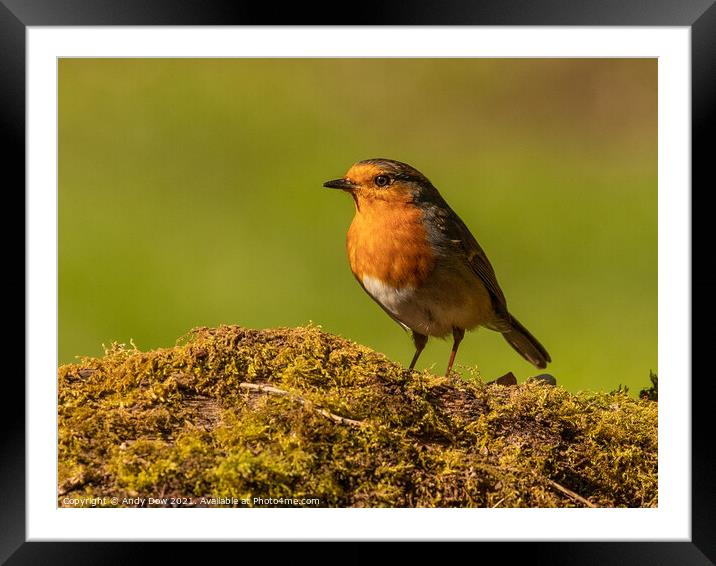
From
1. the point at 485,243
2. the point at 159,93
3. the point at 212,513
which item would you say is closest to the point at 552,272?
the point at 485,243

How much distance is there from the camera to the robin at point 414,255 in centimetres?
437

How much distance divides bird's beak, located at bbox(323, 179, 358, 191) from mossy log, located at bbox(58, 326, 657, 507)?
1489 millimetres

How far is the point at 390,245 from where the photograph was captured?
439cm

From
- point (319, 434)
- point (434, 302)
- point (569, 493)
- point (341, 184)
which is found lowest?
point (569, 493)

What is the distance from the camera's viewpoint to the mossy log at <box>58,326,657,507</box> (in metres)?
2.64

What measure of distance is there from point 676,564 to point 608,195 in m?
2.94

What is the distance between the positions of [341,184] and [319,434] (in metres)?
2.15

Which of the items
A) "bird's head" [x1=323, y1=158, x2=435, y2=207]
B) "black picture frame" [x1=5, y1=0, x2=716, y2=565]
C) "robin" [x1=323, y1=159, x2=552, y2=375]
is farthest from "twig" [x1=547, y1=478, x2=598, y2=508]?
"bird's head" [x1=323, y1=158, x2=435, y2=207]

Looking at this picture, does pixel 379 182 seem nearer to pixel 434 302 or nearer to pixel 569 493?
pixel 434 302
